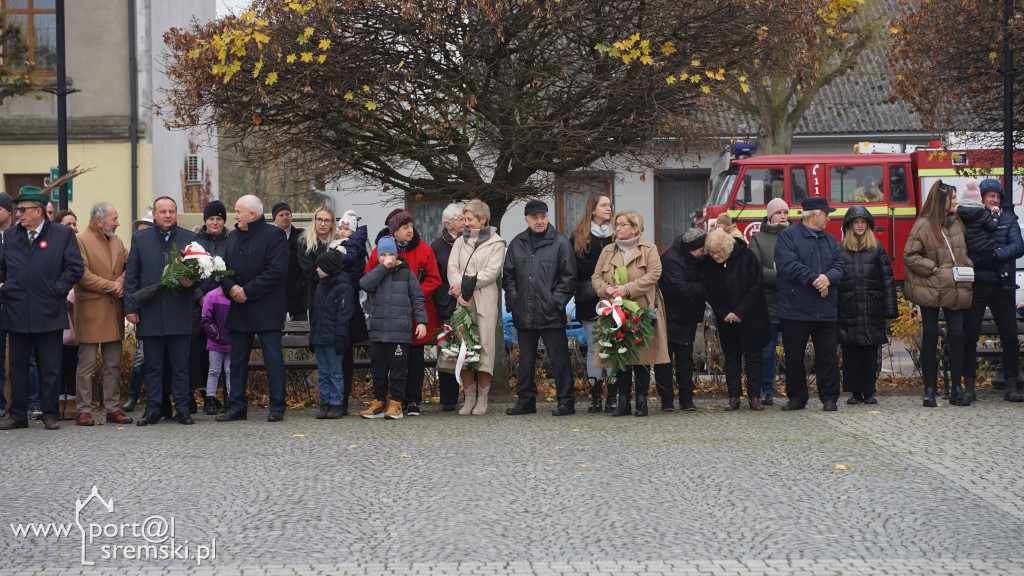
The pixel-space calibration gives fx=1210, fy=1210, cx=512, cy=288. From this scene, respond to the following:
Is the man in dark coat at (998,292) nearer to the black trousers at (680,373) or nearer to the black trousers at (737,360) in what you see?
the black trousers at (737,360)

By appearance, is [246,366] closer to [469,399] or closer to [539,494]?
[469,399]

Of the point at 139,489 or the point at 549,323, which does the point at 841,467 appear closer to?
the point at 549,323

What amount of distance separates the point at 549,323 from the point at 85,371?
13.4ft

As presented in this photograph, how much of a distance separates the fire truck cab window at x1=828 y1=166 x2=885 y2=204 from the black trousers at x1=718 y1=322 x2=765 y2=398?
10.8 meters

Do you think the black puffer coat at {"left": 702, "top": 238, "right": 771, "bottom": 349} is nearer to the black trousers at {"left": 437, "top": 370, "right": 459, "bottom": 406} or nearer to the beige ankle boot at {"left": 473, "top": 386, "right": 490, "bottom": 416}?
the beige ankle boot at {"left": 473, "top": 386, "right": 490, "bottom": 416}

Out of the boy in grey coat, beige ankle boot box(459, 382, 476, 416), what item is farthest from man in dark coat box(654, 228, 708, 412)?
the boy in grey coat

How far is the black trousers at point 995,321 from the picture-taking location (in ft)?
36.6

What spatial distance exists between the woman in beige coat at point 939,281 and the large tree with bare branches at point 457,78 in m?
2.26

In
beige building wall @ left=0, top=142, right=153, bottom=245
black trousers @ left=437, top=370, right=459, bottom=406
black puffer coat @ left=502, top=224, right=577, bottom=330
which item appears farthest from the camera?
beige building wall @ left=0, top=142, right=153, bottom=245

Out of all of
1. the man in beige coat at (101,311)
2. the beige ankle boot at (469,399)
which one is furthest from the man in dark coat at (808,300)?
the man in beige coat at (101,311)

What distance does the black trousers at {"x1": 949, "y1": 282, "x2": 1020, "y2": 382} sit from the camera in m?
11.2

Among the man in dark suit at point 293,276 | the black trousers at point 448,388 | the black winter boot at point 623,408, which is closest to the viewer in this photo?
the black winter boot at point 623,408

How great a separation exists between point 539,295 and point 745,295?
184cm

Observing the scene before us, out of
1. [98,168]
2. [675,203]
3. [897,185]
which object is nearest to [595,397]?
[897,185]
